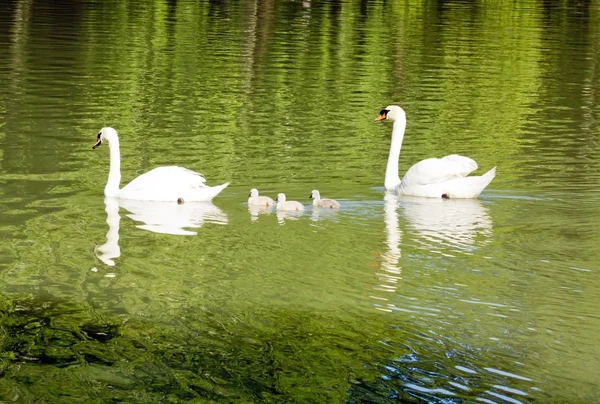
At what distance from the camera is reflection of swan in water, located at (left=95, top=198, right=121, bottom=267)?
13.6 metres

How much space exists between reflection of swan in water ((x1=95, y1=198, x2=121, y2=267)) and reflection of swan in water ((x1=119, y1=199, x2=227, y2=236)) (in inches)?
6.8

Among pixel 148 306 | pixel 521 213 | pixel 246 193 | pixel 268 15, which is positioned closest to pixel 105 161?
pixel 246 193

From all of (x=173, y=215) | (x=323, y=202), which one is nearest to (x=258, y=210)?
(x=323, y=202)

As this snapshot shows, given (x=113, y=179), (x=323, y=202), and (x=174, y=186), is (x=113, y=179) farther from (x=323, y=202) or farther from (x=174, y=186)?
(x=323, y=202)

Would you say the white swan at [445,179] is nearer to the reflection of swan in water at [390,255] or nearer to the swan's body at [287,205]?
the reflection of swan in water at [390,255]

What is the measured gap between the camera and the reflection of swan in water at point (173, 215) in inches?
594

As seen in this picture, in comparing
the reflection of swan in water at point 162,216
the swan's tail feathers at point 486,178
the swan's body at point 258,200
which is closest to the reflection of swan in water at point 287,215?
the swan's body at point 258,200

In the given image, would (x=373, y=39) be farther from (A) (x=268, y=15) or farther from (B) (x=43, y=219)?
(B) (x=43, y=219)

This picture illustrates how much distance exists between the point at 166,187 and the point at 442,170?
3.92m

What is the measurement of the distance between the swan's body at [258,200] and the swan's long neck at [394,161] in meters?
2.57

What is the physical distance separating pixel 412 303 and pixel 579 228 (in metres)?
4.19

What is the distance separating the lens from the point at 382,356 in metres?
10.2

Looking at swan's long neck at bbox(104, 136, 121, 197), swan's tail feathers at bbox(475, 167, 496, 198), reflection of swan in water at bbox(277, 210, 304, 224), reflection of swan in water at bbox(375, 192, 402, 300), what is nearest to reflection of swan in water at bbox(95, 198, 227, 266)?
swan's long neck at bbox(104, 136, 121, 197)

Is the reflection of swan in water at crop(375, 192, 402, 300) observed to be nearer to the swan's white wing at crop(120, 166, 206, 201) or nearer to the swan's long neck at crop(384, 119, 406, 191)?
the swan's long neck at crop(384, 119, 406, 191)
